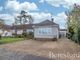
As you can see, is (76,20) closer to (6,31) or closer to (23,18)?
(23,18)

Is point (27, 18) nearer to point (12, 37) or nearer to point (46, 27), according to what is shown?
point (12, 37)

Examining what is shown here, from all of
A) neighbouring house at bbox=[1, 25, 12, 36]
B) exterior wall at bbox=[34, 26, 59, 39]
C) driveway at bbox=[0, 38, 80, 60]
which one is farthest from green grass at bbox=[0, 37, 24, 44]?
exterior wall at bbox=[34, 26, 59, 39]

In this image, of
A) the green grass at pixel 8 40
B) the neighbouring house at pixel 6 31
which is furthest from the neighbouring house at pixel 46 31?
the neighbouring house at pixel 6 31

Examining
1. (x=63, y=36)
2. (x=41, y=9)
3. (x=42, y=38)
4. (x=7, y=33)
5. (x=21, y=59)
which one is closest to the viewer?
(x=21, y=59)

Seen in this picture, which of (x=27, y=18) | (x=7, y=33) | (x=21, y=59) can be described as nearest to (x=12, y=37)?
(x=7, y=33)

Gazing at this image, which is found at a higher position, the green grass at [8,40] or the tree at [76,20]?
the tree at [76,20]

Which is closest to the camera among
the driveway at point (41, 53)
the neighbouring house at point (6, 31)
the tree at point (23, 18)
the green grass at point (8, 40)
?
the driveway at point (41, 53)

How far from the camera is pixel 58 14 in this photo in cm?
1412

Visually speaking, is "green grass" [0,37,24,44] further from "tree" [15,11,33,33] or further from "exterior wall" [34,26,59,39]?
"exterior wall" [34,26,59,39]

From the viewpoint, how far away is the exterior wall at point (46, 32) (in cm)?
2370

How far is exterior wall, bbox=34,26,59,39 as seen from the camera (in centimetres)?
2370

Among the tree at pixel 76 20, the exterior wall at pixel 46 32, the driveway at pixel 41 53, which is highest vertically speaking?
the tree at pixel 76 20

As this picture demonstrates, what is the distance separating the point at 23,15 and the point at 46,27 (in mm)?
8620

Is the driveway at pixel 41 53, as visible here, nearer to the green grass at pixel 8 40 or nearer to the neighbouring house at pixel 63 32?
the green grass at pixel 8 40
